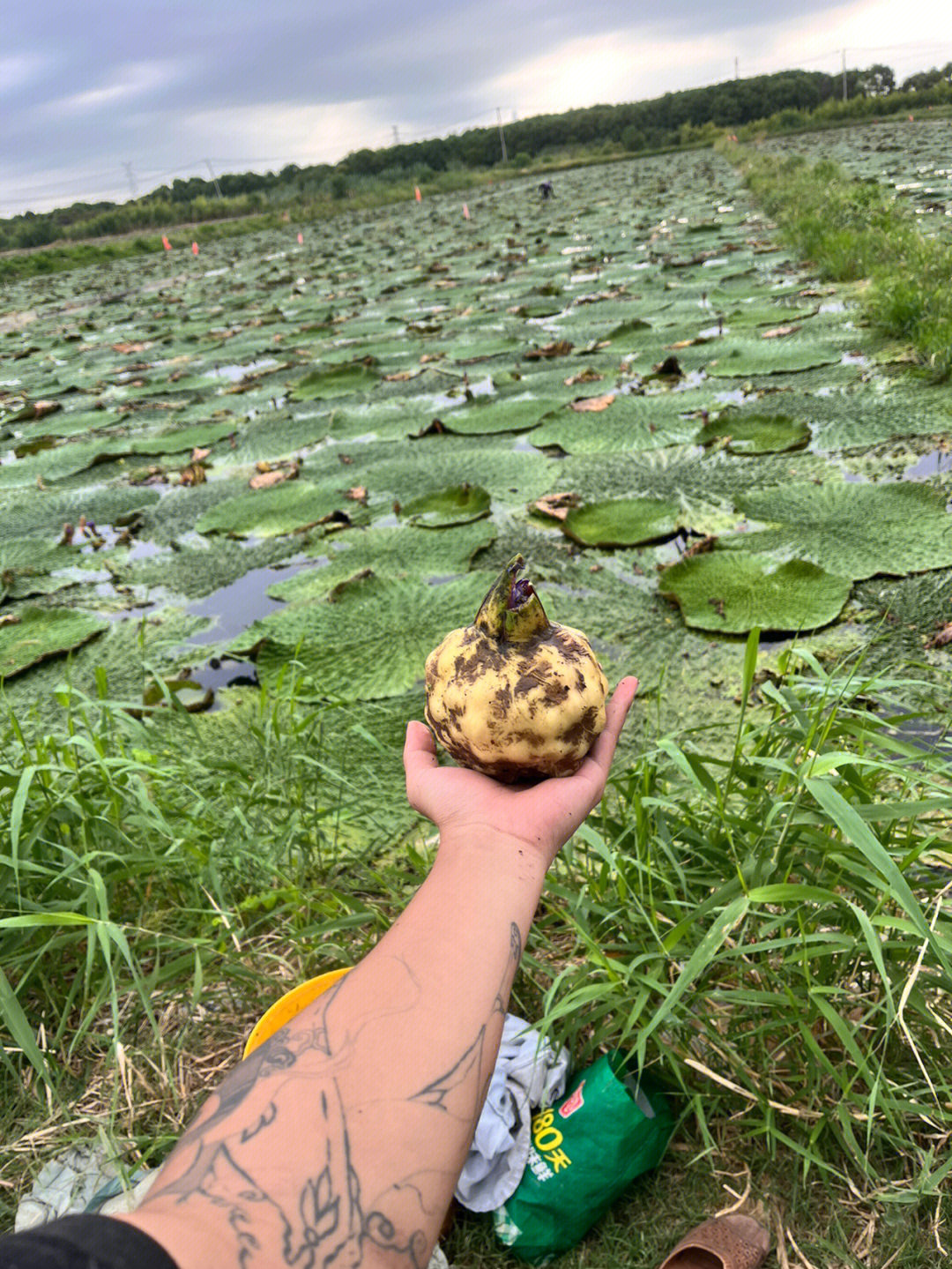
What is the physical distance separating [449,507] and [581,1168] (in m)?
2.85

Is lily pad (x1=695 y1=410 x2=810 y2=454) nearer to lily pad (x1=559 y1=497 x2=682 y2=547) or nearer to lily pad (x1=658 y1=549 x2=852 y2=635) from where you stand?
lily pad (x1=559 y1=497 x2=682 y2=547)

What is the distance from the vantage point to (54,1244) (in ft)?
1.92

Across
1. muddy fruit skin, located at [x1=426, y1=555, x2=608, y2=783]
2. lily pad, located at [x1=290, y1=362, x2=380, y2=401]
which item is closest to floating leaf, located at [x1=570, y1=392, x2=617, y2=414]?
lily pad, located at [x1=290, y1=362, x2=380, y2=401]

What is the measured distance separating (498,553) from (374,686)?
0.91 m

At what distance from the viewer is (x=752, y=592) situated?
2.67 metres

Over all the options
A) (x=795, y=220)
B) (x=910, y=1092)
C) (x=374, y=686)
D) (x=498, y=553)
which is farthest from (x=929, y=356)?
(x=795, y=220)

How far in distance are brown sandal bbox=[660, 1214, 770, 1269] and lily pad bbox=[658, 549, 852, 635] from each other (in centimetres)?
163

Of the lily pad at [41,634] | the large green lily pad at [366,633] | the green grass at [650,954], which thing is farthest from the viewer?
the lily pad at [41,634]

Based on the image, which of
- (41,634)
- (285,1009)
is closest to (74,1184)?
(285,1009)

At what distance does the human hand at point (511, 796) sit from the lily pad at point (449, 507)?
7.56ft

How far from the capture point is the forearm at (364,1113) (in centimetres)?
71

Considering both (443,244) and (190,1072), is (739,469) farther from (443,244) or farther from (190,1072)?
(443,244)

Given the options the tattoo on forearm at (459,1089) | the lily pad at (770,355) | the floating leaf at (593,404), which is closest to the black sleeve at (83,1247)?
the tattoo on forearm at (459,1089)

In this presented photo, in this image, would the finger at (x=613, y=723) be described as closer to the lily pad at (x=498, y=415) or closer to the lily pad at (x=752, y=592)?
the lily pad at (x=752, y=592)
